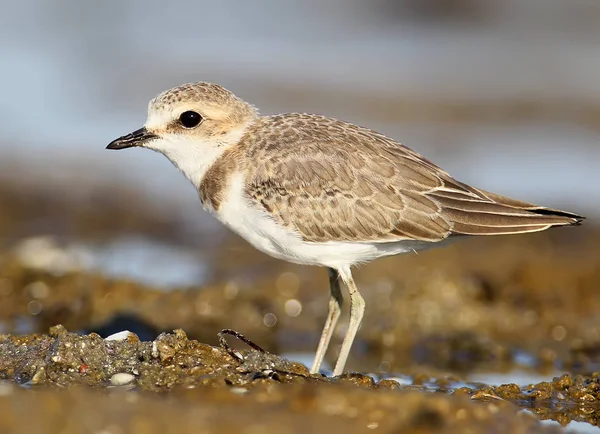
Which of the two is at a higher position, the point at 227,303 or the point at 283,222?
the point at 283,222

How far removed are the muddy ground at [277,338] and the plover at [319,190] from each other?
3.22 ft

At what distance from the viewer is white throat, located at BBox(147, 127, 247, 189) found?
22.8 feet

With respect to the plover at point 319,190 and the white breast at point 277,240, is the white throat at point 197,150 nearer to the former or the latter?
the plover at point 319,190

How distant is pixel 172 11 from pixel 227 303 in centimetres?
1464

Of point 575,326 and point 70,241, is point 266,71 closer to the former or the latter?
point 70,241

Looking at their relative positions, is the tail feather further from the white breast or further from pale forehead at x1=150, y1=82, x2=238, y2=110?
pale forehead at x1=150, y1=82, x2=238, y2=110

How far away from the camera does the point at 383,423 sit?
4727mm

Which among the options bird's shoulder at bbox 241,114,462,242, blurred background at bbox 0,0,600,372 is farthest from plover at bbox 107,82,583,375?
blurred background at bbox 0,0,600,372

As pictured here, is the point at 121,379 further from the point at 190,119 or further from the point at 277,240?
the point at 190,119

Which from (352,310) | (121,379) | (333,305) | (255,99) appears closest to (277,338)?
(333,305)

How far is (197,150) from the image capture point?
22.9ft

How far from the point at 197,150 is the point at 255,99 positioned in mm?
11711

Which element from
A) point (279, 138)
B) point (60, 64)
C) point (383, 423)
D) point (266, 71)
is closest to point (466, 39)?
point (266, 71)

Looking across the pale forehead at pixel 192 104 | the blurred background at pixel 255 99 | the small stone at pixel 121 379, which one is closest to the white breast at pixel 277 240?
the pale forehead at pixel 192 104
